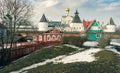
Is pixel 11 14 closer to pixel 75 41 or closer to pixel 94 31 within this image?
pixel 75 41

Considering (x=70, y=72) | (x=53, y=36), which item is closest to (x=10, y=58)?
(x=70, y=72)

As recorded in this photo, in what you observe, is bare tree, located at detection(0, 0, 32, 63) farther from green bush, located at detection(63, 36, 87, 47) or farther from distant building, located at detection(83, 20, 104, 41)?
distant building, located at detection(83, 20, 104, 41)

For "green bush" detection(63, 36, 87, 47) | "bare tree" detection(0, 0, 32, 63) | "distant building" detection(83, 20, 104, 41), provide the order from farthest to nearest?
"distant building" detection(83, 20, 104, 41), "green bush" detection(63, 36, 87, 47), "bare tree" detection(0, 0, 32, 63)

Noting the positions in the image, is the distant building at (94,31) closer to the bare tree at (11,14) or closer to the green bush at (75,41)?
the green bush at (75,41)

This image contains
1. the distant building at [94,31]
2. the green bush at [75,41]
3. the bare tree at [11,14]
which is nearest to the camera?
the bare tree at [11,14]

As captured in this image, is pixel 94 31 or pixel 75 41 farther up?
pixel 94 31

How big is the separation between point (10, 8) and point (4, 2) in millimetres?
1066

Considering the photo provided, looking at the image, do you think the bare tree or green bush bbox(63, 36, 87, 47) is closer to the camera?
the bare tree

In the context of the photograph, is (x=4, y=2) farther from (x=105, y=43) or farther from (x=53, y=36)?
(x=53, y=36)

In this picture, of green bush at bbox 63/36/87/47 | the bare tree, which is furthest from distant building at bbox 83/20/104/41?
the bare tree

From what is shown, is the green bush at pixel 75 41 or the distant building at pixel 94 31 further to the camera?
the distant building at pixel 94 31

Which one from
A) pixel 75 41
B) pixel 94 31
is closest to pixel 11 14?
pixel 75 41

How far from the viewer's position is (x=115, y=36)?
96188 mm

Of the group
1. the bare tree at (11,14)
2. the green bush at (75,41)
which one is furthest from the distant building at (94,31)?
the bare tree at (11,14)
